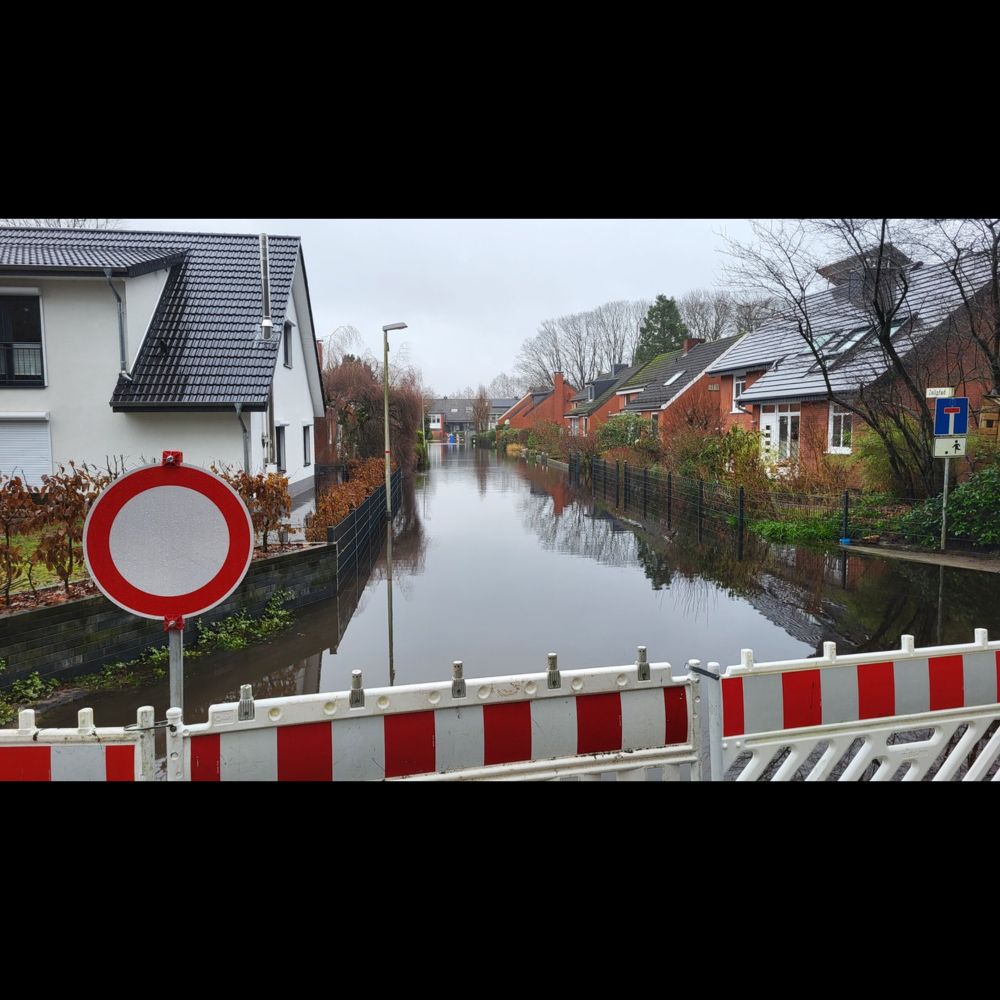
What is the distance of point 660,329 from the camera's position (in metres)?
73.9

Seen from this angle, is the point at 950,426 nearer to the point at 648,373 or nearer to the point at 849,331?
the point at 849,331

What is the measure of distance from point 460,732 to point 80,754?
1.31 metres

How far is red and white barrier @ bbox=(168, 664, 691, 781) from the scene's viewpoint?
2.74m

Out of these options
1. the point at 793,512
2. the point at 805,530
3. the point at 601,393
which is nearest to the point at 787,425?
the point at 793,512

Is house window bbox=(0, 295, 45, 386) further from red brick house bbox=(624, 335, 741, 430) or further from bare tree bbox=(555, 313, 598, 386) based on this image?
bare tree bbox=(555, 313, 598, 386)

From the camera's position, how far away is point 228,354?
14.1 meters

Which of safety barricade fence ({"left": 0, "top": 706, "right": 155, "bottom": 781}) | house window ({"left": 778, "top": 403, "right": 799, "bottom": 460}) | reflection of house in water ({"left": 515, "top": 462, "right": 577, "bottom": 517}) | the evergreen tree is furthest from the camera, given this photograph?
the evergreen tree

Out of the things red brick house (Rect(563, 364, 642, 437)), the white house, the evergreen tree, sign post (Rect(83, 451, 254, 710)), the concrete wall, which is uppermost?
the evergreen tree

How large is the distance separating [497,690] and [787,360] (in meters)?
23.1

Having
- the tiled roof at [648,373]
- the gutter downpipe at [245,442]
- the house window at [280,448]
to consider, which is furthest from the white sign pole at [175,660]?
the tiled roof at [648,373]

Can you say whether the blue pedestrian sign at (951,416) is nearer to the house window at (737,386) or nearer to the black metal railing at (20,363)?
the black metal railing at (20,363)

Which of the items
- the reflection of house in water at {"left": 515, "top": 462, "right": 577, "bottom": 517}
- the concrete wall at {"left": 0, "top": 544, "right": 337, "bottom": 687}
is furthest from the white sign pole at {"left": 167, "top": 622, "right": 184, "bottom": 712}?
the reflection of house in water at {"left": 515, "top": 462, "right": 577, "bottom": 517}

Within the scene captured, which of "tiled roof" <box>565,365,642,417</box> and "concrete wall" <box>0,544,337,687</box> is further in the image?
"tiled roof" <box>565,365,642,417</box>

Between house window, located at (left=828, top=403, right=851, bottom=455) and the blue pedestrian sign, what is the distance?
6.70 meters
